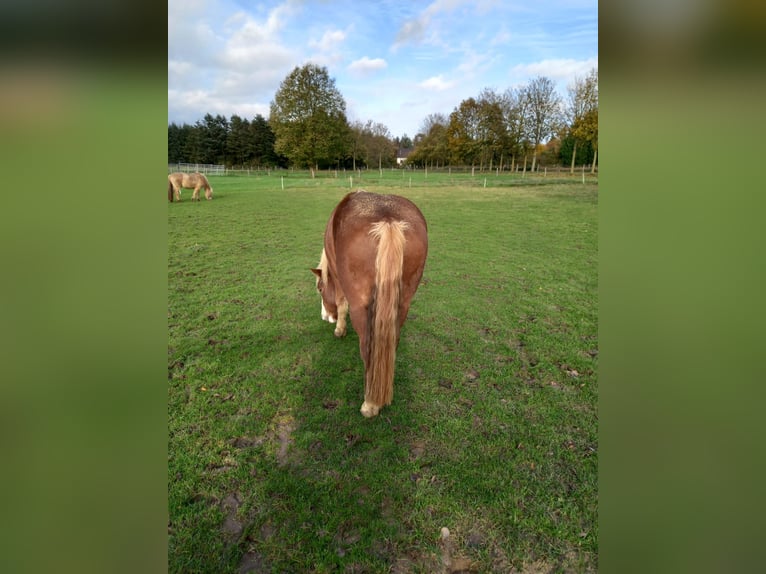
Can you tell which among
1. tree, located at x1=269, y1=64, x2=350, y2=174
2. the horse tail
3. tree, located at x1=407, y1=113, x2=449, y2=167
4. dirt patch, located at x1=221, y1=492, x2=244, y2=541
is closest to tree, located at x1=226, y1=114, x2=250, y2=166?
tree, located at x1=269, y1=64, x2=350, y2=174

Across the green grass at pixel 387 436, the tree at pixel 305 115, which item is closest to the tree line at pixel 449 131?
the tree at pixel 305 115

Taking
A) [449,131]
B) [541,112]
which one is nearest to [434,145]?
[449,131]

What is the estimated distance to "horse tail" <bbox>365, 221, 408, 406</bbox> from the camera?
2.87 m

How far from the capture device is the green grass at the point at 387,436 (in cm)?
213

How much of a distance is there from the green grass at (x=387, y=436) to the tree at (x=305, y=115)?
112ft

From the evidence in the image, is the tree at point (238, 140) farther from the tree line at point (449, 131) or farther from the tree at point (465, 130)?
the tree at point (465, 130)

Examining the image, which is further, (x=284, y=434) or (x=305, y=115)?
(x=305, y=115)

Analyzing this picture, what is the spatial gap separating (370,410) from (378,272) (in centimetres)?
129

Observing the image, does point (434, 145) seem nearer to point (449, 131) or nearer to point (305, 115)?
point (449, 131)

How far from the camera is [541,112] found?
3394 cm

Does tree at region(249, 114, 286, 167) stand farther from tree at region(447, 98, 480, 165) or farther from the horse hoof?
the horse hoof
